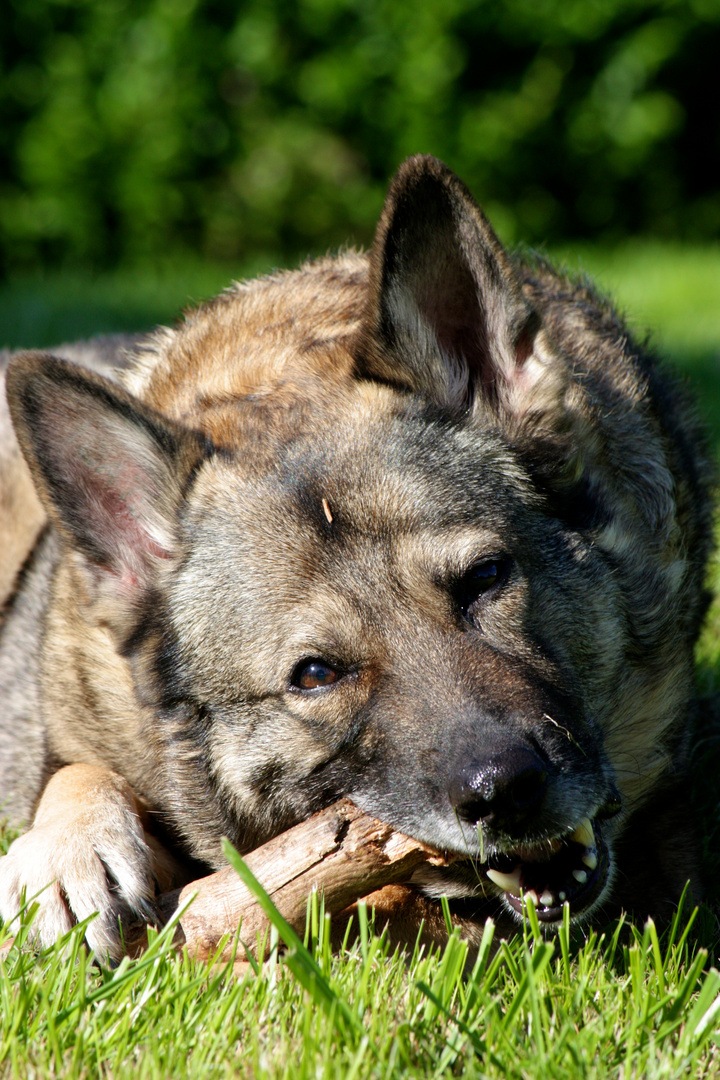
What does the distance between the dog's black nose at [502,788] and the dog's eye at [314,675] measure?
43cm

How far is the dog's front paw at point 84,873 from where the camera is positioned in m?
2.59

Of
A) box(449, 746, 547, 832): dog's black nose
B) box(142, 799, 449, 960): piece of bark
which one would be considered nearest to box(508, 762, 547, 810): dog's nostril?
box(449, 746, 547, 832): dog's black nose

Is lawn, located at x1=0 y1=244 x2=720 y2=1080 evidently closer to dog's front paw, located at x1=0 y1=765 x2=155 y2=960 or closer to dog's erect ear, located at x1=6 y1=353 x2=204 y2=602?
dog's front paw, located at x1=0 y1=765 x2=155 y2=960

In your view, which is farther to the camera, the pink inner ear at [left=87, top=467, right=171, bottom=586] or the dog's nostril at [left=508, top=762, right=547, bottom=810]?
the pink inner ear at [left=87, top=467, right=171, bottom=586]

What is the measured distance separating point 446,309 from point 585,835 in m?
1.37

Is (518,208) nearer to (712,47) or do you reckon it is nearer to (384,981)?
(712,47)

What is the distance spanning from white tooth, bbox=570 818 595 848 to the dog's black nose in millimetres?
217

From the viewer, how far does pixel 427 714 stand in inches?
96.4

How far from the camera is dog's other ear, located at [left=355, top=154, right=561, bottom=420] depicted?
2.72 meters

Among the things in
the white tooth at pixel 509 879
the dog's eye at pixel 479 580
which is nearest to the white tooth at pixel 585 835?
the white tooth at pixel 509 879

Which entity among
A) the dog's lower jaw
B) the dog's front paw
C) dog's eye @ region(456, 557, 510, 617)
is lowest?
the dog's lower jaw

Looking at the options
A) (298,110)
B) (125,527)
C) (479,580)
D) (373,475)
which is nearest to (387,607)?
(479,580)

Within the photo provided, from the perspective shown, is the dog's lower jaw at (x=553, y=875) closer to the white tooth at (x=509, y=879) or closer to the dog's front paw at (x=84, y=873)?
the white tooth at (x=509, y=879)

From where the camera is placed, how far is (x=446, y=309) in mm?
2924
